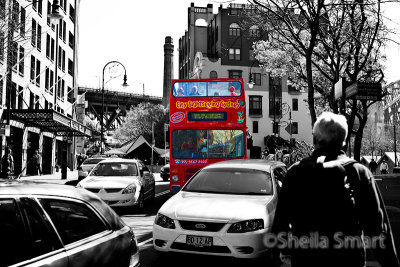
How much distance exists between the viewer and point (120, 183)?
482 inches

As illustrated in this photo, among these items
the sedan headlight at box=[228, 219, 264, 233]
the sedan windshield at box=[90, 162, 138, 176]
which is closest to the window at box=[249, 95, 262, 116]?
the sedan windshield at box=[90, 162, 138, 176]

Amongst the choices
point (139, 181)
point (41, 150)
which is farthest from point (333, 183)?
point (41, 150)

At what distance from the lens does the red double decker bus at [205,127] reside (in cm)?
1320

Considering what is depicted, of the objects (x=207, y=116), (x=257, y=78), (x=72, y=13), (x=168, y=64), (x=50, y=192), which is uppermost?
(x=168, y=64)

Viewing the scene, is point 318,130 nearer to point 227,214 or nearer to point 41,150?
point 227,214

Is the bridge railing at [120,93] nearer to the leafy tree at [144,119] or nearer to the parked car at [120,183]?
the leafy tree at [144,119]

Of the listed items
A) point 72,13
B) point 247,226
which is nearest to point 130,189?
point 247,226

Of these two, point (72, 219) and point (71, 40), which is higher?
point (71, 40)

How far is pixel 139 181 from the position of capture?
505 inches

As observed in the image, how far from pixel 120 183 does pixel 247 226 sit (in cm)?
691

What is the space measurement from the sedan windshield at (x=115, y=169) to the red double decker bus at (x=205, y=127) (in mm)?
1311

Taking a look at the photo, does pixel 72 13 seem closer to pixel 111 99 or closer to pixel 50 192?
pixel 50 192

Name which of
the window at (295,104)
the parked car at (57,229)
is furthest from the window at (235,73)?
Answer: the parked car at (57,229)

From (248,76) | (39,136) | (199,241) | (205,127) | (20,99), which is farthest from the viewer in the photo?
(248,76)
